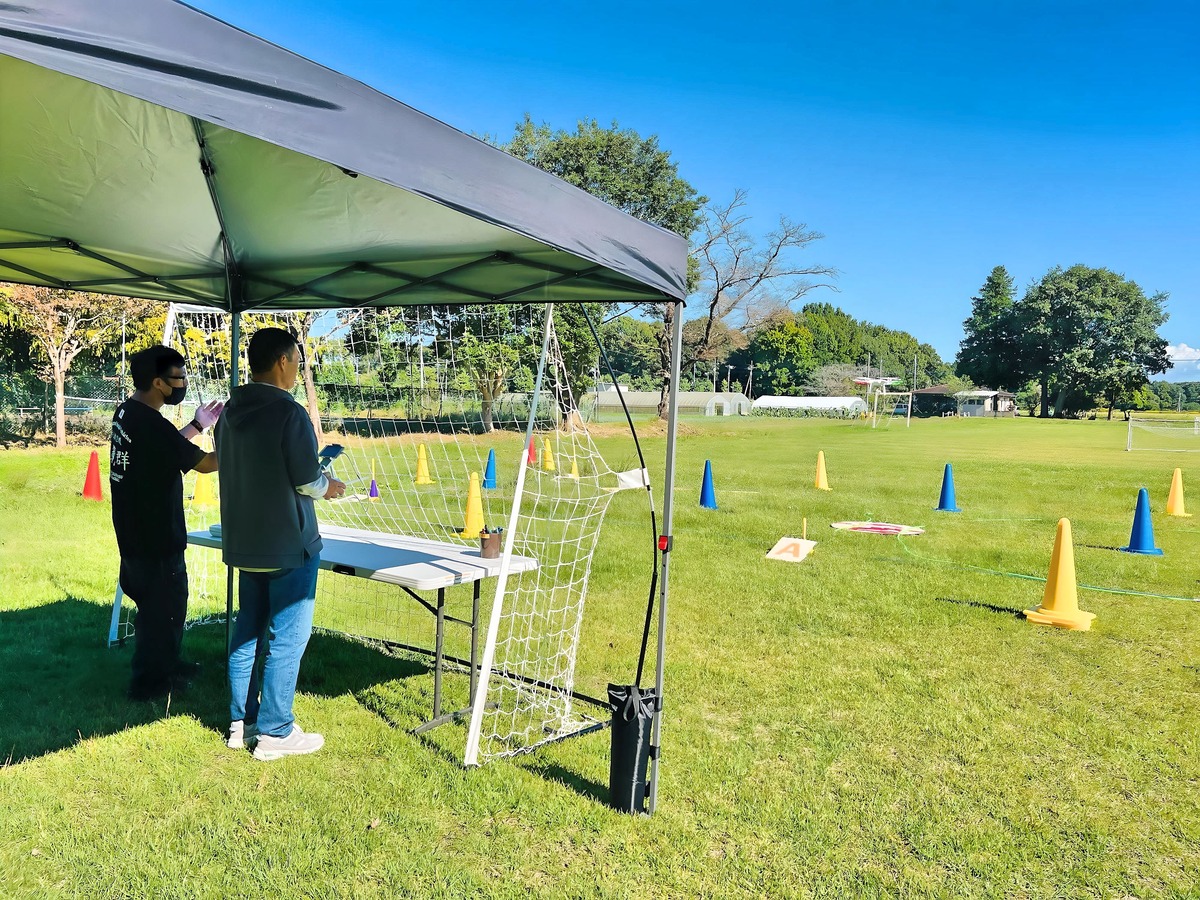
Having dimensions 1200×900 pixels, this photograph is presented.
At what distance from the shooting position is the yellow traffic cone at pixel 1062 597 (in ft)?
19.7

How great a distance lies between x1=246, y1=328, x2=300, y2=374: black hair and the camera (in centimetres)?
339

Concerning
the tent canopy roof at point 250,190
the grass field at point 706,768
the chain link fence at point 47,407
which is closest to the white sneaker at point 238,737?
the grass field at point 706,768

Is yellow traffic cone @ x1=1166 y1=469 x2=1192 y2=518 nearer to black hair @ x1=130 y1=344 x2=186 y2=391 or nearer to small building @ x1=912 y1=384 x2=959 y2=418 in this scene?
black hair @ x1=130 y1=344 x2=186 y2=391

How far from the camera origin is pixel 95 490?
36.5ft

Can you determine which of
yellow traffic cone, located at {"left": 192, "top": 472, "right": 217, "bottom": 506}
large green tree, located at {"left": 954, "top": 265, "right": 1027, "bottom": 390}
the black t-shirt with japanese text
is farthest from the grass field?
large green tree, located at {"left": 954, "top": 265, "right": 1027, "bottom": 390}

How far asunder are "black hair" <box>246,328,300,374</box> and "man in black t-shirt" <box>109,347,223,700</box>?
2.48ft

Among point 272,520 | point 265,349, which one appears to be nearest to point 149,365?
point 265,349

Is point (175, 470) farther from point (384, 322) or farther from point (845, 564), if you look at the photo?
point (845, 564)

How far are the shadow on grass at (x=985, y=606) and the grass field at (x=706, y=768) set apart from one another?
1.6 inches

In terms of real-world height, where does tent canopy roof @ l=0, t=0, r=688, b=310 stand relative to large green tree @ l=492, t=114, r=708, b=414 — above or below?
below

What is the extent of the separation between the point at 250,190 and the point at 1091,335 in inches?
3374

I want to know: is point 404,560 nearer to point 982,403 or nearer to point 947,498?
point 947,498

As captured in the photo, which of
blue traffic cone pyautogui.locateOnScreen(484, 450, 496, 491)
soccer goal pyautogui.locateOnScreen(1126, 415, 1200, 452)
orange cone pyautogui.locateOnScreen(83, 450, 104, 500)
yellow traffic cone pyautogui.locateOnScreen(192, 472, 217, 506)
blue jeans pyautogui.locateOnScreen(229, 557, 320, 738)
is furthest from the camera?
soccer goal pyautogui.locateOnScreen(1126, 415, 1200, 452)

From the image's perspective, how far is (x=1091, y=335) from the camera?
73938 millimetres
